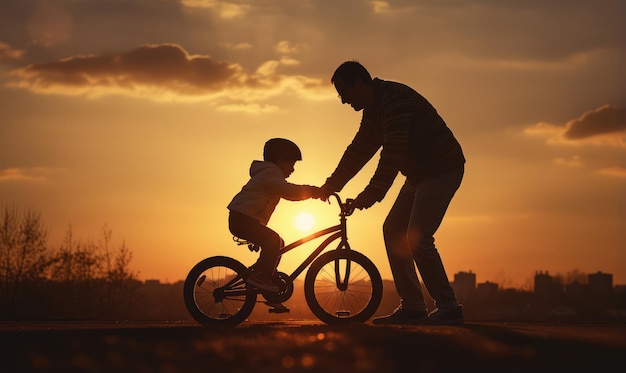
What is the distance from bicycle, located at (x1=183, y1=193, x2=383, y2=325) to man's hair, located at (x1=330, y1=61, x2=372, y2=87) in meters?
1.41


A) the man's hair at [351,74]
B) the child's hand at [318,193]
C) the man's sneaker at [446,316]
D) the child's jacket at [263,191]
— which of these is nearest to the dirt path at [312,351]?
the man's sneaker at [446,316]

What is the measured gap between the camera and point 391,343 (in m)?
6.58

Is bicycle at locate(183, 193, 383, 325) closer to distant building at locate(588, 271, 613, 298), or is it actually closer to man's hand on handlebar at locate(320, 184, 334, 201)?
man's hand on handlebar at locate(320, 184, 334, 201)

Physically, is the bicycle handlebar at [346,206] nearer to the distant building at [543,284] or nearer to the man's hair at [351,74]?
the man's hair at [351,74]

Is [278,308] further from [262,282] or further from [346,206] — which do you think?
[346,206]

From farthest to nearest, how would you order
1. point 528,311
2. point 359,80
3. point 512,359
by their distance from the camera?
point 528,311 < point 359,80 < point 512,359

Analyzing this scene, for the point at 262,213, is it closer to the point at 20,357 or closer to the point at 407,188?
the point at 407,188

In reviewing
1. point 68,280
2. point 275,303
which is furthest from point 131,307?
point 275,303

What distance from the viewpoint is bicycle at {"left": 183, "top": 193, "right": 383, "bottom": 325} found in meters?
9.90

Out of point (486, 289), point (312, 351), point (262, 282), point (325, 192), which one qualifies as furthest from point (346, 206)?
point (486, 289)

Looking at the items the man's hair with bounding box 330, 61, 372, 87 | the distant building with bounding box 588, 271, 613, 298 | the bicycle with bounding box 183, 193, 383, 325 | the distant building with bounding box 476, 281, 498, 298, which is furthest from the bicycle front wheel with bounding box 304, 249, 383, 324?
the distant building with bounding box 588, 271, 613, 298

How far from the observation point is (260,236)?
974cm

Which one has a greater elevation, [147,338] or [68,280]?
[68,280]

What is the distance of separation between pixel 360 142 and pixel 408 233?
1350 mm
